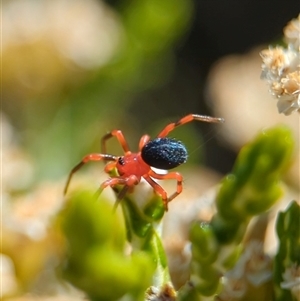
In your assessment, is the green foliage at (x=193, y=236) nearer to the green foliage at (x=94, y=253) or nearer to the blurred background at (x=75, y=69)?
the green foliage at (x=94, y=253)

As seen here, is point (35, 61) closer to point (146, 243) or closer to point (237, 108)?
point (237, 108)

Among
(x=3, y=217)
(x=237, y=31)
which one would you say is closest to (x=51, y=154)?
(x=3, y=217)

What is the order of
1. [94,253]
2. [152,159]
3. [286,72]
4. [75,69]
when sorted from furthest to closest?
[75,69] → [152,159] → [286,72] → [94,253]

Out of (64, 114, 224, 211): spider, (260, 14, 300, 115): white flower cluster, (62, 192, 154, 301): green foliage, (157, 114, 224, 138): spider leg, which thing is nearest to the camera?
(62, 192, 154, 301): green foliage

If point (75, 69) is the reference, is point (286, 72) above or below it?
above

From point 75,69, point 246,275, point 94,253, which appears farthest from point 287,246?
point 75,69

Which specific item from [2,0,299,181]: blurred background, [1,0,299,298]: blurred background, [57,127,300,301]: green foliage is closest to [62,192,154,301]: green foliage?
[57,127,300,301]: green foliage

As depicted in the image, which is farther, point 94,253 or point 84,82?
point 84,82

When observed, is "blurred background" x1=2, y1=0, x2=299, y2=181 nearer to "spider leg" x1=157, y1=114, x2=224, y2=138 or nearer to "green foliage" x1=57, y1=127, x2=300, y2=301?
"spider leg" x1=157, y1=114, x2=224, y2=138

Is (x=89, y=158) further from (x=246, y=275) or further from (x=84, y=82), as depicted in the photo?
(x=84, y=82)
